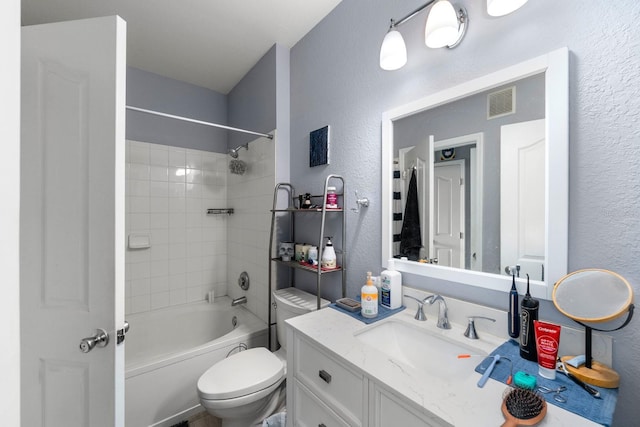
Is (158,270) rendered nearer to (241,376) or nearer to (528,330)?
(241,376)

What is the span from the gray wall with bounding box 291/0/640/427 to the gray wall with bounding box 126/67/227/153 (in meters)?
1.60

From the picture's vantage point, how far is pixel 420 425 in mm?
579

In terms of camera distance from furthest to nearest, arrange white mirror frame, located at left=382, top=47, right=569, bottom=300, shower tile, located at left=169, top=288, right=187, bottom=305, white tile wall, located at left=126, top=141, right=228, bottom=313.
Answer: shower tile, located at left=169, top=288, right=187, bottom=305 → white tile wall, located at left=126, top=141, right=228, bottom=313 → white mirror frame, located at left=382, top=47, right=569, bottom=300

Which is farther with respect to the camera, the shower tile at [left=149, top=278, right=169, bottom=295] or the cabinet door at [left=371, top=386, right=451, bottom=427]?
the shower tile at [left=149, top=278, right=169, bottom=295]

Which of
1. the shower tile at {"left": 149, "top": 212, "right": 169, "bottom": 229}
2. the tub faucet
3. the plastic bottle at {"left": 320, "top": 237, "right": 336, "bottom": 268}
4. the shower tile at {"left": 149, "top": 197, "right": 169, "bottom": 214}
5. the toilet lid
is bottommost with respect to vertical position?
the toilet lid

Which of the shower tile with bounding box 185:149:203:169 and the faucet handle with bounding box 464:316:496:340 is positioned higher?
the shower tile with bounding box 185:149:203:169

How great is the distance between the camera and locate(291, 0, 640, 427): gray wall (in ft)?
2.18

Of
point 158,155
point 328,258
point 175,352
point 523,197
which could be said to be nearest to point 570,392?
point 523,197

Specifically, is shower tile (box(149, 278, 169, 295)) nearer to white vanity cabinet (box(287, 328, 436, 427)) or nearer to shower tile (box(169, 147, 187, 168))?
shower tile (box(169, 147, 187, 168))

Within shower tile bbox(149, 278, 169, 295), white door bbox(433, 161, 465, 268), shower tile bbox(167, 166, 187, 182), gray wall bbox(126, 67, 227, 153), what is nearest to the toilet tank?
white door bbox(433, 161, 465, 268)

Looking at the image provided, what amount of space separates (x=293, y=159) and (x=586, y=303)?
161cm

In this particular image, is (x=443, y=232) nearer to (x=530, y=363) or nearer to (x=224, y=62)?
(x=530, y=363)

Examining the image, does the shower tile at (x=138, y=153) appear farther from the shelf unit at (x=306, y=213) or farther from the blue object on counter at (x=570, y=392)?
the blue object on counter at (x=570, y=392)
